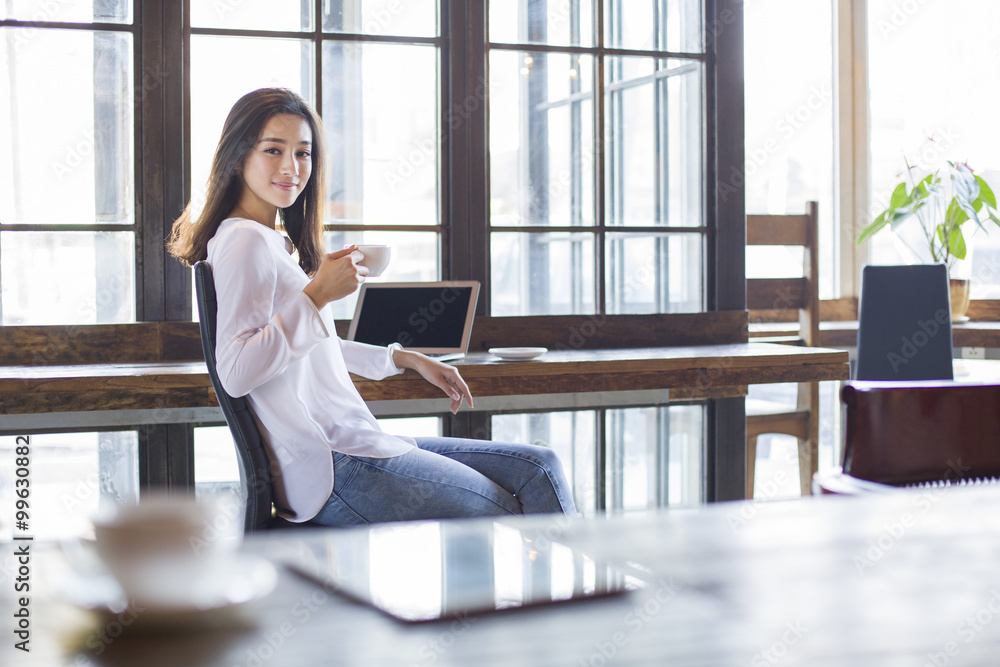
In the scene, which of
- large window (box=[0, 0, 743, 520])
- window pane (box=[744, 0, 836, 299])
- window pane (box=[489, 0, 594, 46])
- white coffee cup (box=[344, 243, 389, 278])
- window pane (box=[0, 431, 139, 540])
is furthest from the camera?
window pane (box=[744, 0, 836, 299])

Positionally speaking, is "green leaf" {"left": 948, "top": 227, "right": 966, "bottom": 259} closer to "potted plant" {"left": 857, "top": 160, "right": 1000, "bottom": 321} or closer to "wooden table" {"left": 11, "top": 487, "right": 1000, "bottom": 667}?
"potted plant" {"left": 857, "top": 160, "right": 1000, "bottom": 321}

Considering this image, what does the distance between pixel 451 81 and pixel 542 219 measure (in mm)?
480

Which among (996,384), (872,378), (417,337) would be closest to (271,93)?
(417,337)

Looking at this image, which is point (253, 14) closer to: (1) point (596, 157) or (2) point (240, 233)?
(1) point (596, 157)

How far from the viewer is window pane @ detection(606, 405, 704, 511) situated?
113 inches

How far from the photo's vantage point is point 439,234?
2.69 meters

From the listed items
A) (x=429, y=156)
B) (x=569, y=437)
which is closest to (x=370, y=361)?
(x=429, y=156)

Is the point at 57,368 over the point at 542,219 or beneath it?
beneath

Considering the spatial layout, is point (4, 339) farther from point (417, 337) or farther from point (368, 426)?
point (368, 426)

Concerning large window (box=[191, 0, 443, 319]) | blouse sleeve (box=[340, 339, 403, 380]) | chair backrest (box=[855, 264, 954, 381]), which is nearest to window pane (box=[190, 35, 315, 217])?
large window (box=[191, 0, 443, 319])

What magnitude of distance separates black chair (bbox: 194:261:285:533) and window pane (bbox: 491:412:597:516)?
1.33m

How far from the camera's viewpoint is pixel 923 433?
2.22 meters

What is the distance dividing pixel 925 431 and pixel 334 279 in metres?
1.51

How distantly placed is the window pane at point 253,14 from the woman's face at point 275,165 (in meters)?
0.91
